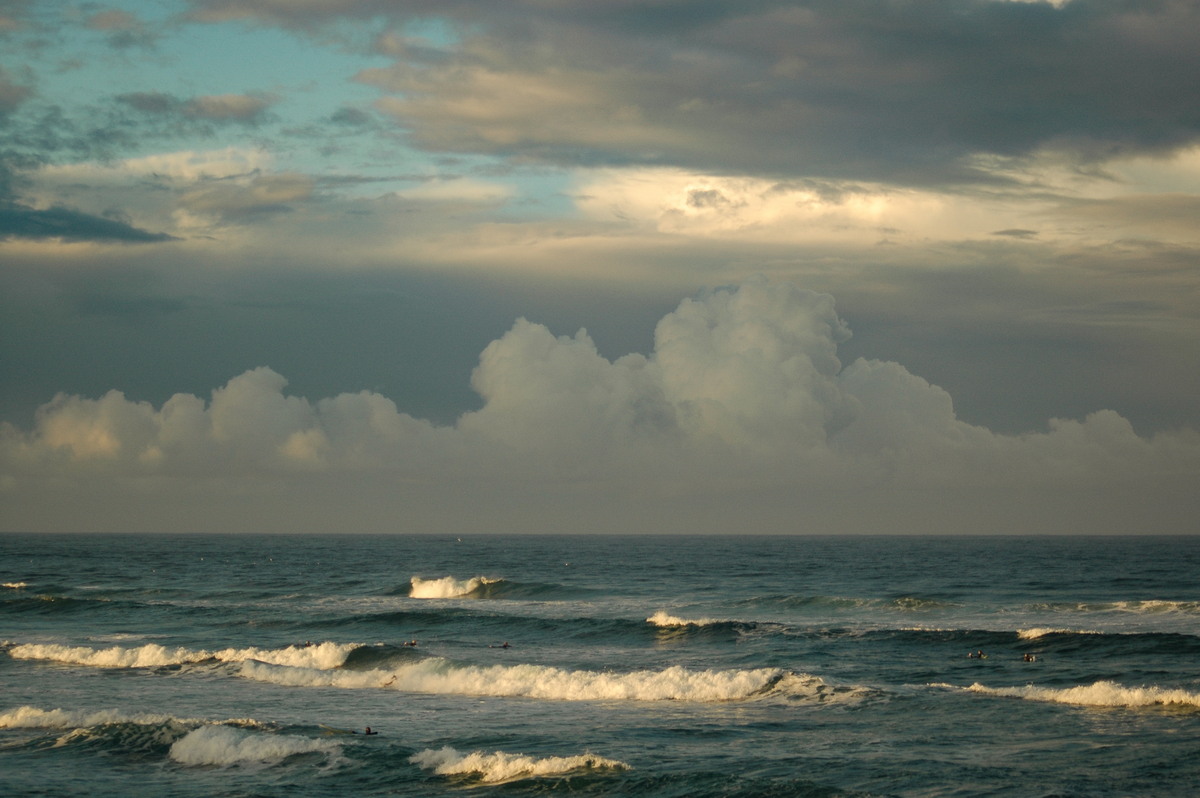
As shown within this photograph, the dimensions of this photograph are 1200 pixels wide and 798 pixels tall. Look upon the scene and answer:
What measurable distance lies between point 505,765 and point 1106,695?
62.6 ft

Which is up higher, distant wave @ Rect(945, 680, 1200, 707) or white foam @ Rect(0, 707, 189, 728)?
white foam @ Rect(0, 707, 189, 728)

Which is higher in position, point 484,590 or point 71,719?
point 71,719

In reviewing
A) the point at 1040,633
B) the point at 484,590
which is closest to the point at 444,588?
the point at 484,590

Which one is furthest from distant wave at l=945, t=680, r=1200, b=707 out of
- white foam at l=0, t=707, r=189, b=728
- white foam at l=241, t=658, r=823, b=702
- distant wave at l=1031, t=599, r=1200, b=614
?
distant wave at l=1031, t=599, r=1200, b=614

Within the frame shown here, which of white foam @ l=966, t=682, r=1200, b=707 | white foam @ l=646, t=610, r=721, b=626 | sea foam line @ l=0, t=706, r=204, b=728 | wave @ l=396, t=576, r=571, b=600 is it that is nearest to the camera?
sea foam line @ l=0, t=706, r=204, b=728

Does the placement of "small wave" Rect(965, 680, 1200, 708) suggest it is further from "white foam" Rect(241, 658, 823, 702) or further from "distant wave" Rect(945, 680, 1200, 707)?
"white foam" Rect(241, 658, 823, 702)

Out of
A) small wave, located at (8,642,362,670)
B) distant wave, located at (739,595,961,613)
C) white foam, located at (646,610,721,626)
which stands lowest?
distant wave, located at (739,595,961,613)

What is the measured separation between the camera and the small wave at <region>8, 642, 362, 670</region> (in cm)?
4331

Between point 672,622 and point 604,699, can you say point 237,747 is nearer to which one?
point 604,699

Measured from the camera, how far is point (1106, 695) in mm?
31703

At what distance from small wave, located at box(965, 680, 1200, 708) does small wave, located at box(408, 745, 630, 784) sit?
1510cm

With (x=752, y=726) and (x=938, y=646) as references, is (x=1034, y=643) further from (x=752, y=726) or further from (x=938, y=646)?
(x=752, y=726)

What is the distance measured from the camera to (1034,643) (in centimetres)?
4353

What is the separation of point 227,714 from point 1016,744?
2303cm
